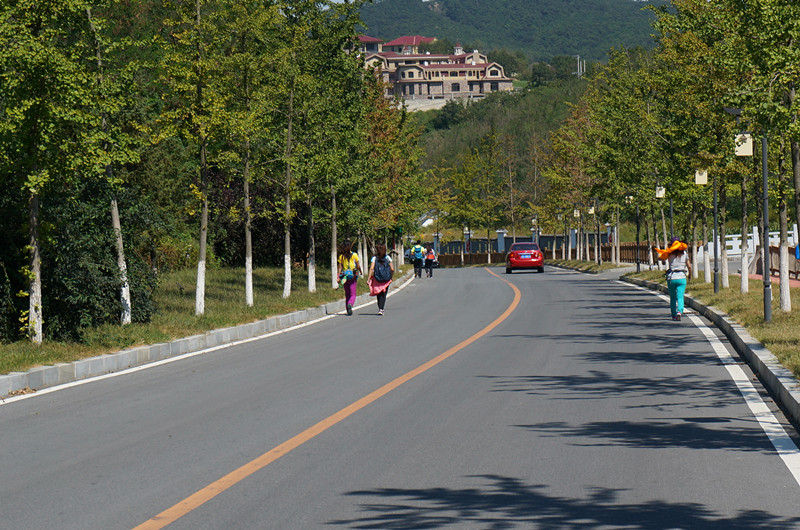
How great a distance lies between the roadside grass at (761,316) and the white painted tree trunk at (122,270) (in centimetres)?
1068

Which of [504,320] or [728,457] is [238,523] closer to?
[728,457]

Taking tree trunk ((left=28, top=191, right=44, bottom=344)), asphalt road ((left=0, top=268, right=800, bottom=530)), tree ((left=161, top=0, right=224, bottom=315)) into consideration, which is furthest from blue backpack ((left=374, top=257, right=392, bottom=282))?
tree trunk ((left=28, top=191, right=44, bottom=344))

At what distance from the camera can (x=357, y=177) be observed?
34.5 metres

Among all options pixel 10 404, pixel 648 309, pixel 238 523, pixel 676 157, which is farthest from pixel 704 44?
pixel 238 523

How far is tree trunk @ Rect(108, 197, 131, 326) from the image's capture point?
733 inches

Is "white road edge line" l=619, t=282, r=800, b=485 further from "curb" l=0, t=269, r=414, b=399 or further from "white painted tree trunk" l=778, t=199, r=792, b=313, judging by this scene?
"curb" l=0, t=269, r=414, b=399

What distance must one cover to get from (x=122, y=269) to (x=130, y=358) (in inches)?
164

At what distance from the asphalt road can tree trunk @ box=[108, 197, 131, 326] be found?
3.40 metres

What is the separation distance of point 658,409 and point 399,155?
40.6 m

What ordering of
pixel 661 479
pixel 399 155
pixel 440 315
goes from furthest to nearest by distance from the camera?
1. pixel 399 155
2. pixel 440 315
3. pixel 661 479

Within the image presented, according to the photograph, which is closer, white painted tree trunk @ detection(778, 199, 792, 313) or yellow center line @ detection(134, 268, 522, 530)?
yellow center line @ detection(134, 268, 522, 530)

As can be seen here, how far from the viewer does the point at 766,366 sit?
12.0 m

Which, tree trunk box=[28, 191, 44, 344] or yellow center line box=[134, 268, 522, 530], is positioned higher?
tree trunk box=[28, 191, 44, 344]

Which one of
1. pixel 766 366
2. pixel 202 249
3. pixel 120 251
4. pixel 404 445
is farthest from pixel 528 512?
pixel 202 249
